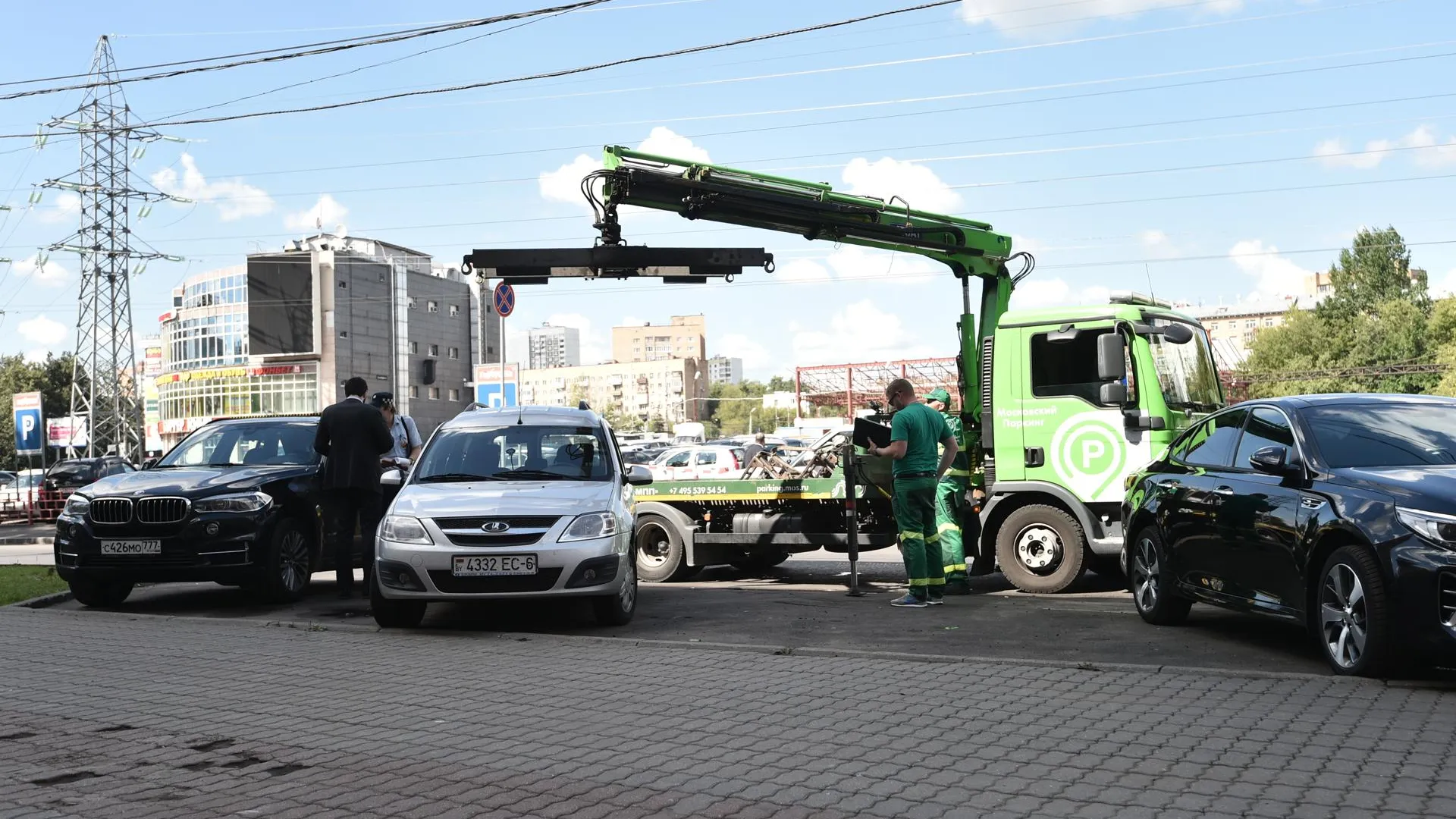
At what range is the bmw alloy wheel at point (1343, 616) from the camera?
6.53 meters

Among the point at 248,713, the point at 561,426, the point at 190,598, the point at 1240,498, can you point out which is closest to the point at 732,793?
the point at 248,713

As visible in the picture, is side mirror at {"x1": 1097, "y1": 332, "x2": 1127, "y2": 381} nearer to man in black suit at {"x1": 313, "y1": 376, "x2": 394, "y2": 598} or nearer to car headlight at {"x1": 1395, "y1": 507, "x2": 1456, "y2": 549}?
car headlight at {"x1": 1395, "y1": 507, "x2": 1456, "y2": 549}

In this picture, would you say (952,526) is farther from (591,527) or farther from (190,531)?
(190,531)

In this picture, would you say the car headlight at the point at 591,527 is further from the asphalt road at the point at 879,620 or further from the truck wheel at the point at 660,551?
the truck wheel at the point at 660,551

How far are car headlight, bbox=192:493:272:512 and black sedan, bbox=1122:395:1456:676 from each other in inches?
285

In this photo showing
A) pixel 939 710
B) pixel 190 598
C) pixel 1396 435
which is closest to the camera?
pixel 939 710

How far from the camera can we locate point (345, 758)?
5.39m

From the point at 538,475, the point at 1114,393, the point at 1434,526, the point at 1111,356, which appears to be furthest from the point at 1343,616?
the point at 538,475

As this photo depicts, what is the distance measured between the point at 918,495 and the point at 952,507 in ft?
5.00

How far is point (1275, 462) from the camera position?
23.7 feet

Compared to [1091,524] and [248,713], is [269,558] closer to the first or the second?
[248,713]

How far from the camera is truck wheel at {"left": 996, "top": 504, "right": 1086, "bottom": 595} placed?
38.1 ft

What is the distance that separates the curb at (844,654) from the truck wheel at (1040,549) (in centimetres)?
403

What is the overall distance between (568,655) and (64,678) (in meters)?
2.92
